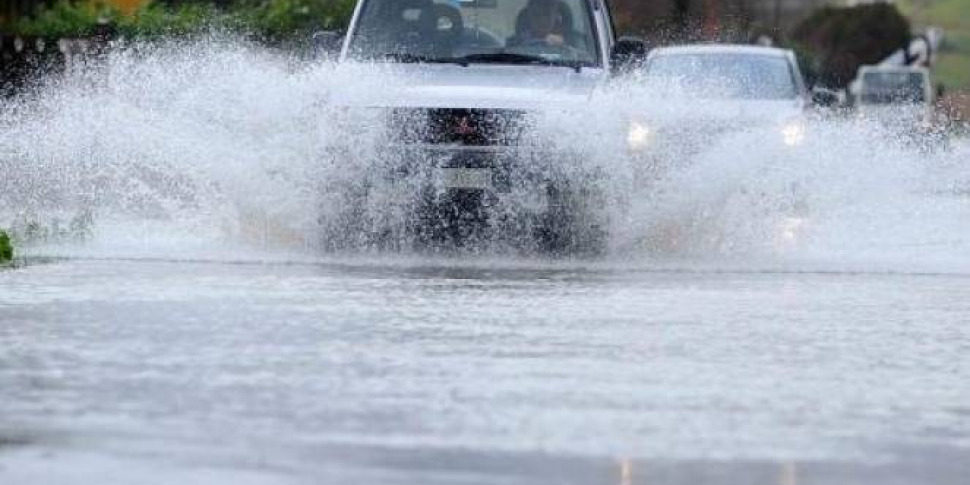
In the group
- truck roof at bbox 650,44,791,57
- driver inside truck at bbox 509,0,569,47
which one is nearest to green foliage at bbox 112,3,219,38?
truck roof at bbox 650,44,791,57

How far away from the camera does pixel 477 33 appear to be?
19781mm

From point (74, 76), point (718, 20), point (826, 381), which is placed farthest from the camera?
point (718, 20)

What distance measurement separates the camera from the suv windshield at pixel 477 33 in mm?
19531

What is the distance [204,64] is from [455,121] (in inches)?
108

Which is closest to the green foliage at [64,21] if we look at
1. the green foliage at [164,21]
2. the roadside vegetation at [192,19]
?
the roadside vegetation at [192,19]

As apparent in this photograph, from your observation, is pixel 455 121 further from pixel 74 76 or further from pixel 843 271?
pixel 74 76

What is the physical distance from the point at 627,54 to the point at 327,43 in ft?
6.46

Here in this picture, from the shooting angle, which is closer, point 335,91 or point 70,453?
point 70,453

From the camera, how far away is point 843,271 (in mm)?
17562

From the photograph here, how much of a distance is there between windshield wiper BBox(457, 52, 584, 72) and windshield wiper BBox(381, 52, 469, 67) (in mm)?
39

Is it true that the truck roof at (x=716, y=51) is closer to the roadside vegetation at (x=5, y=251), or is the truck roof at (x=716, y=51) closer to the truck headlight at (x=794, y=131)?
the truck headlight at (x=794, y=131)

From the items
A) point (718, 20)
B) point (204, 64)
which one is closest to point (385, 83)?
point (204, 64)

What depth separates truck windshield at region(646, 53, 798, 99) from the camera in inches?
1072

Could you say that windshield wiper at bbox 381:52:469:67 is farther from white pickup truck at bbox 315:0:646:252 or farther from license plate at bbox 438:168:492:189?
license plate at bbox 438:168:492:189
